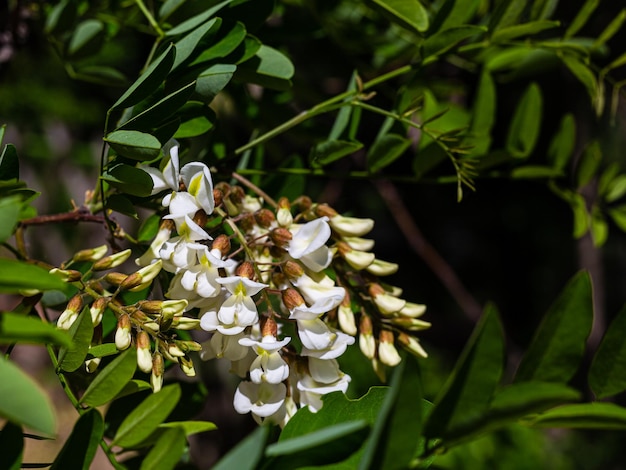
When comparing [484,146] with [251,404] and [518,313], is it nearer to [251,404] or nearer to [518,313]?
[251,404]

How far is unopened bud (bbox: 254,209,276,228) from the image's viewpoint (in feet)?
1.38

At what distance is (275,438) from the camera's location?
0.42m

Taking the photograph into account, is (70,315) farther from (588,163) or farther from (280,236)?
(588,163)

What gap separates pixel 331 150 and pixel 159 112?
0.16m

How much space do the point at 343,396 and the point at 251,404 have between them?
68 millimetres

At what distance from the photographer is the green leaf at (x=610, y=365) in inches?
12.1

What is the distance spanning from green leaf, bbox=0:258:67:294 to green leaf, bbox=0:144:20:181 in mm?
142

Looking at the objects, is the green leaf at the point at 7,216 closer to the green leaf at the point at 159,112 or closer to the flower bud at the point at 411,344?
the green leaf at the point at 159,112

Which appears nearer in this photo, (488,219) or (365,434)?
(365,434)

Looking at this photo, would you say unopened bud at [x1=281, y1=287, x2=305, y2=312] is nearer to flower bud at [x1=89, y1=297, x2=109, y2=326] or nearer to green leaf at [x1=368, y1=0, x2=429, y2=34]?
flower bud at [x1=89, y1=297, x2=109, y2=326]

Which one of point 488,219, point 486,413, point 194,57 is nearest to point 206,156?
point 194,57

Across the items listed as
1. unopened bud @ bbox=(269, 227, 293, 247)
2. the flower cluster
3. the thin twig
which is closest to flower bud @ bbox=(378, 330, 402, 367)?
the flower cluster

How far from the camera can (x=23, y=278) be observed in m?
0.25

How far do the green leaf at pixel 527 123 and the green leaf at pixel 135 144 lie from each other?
1.36 ft
